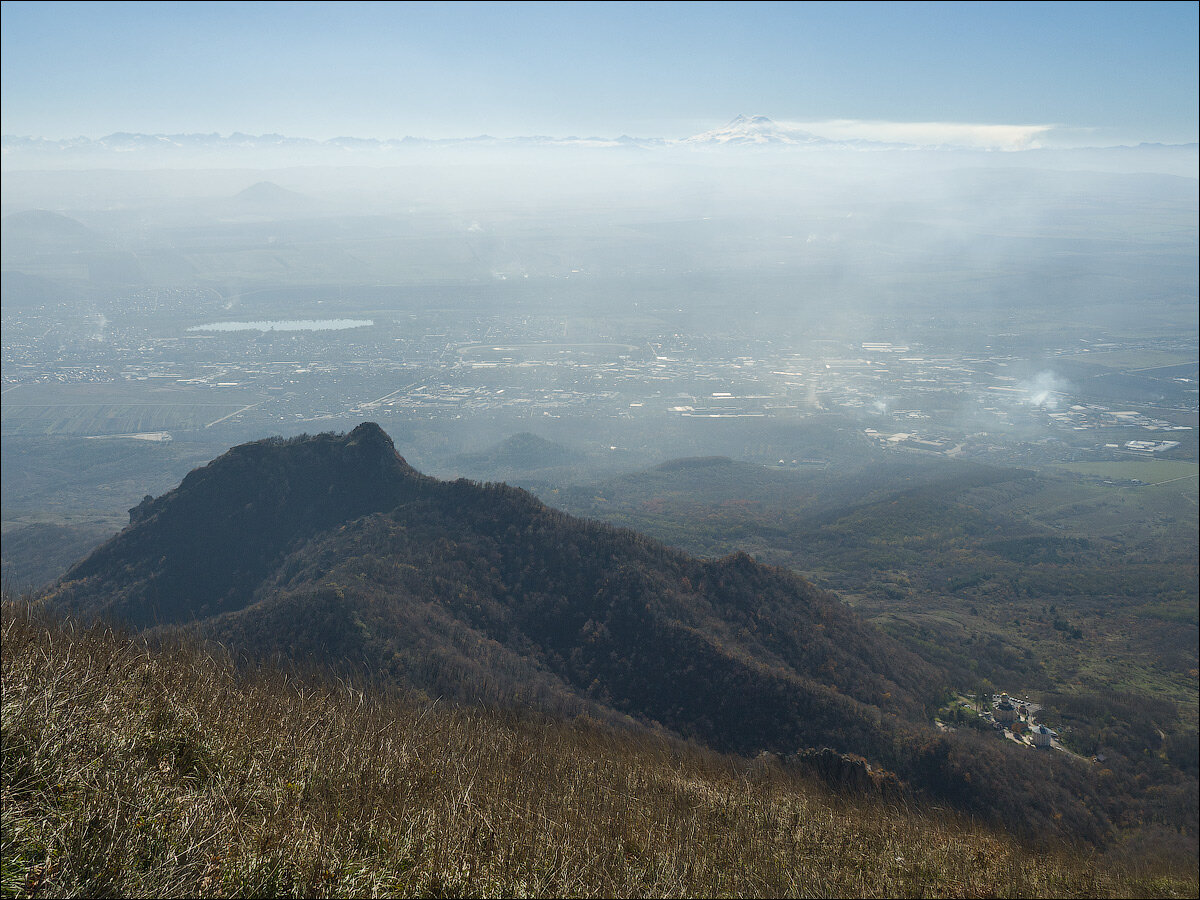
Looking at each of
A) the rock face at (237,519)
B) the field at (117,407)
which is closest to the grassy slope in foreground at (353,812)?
the rock face at (237,519)

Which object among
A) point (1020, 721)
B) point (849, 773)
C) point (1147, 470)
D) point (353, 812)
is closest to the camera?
point (353, 812)

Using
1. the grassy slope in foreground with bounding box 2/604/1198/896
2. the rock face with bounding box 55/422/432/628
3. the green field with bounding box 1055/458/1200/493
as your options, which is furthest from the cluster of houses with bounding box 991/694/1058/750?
the green field with bounding box 1055/458/1200/493

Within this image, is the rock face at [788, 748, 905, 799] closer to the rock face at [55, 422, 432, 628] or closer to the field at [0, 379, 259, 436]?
the rock face at [55, 422, 432, 628]

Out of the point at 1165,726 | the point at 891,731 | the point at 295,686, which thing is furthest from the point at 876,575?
the point at 295,686

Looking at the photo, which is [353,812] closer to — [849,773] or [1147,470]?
[849,773]

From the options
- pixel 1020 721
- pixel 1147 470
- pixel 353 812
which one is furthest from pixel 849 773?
pixel 1147 470

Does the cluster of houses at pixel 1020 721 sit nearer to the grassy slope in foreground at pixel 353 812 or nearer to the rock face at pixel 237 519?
the grassy slope in foreground at pixel 353 812

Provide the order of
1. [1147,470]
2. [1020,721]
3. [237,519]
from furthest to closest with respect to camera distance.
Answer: [1147,470], [237,519], [1020,721]

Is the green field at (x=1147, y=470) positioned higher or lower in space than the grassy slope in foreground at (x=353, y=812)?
lower
